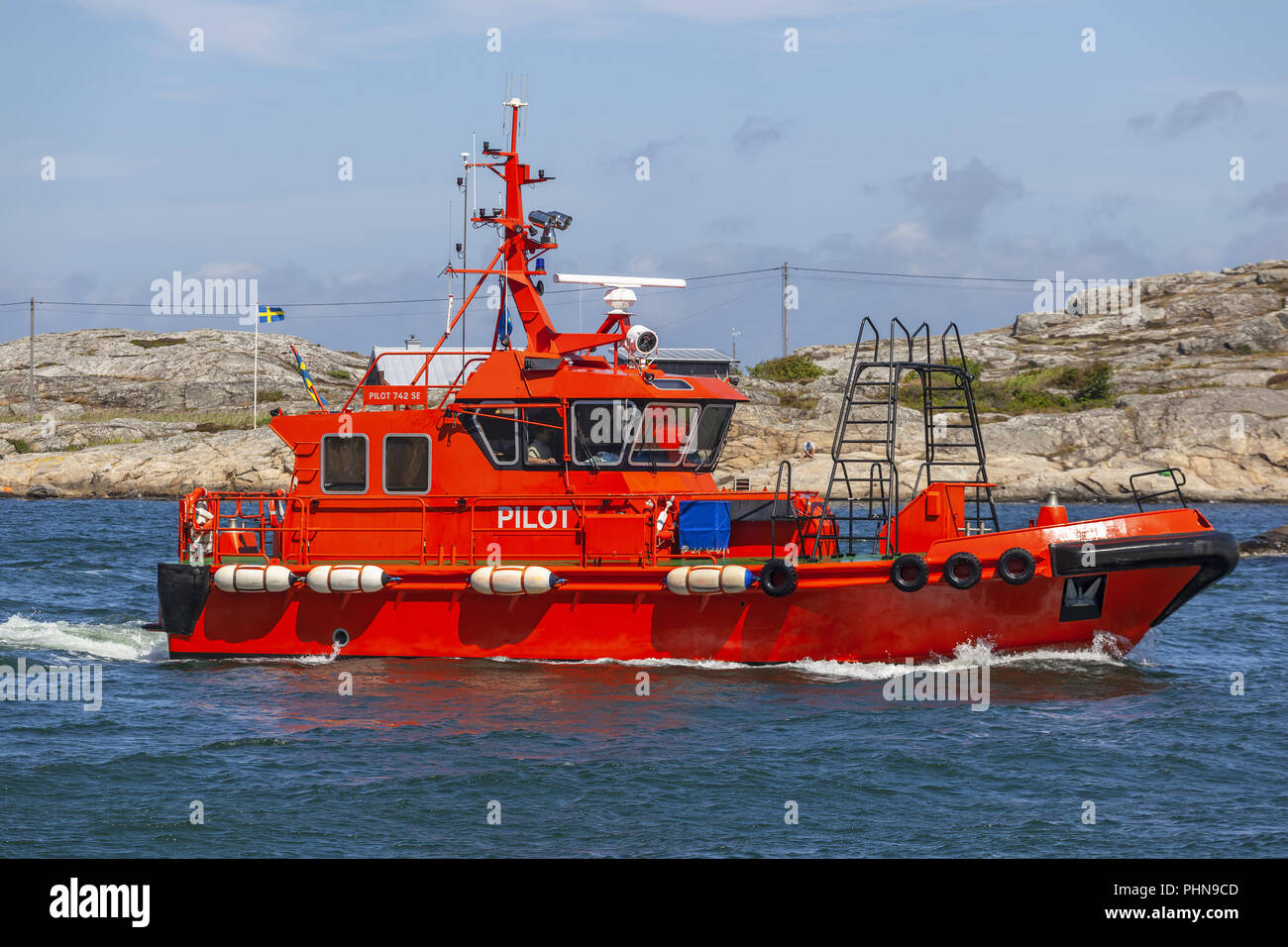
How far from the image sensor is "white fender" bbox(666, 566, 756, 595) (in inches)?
508

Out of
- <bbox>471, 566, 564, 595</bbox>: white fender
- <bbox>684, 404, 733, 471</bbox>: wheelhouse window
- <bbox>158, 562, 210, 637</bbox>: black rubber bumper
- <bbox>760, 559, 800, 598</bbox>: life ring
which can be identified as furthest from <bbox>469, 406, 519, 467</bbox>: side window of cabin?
<bbox>158, 562, 210, 637</bbox>: black rubber bumper

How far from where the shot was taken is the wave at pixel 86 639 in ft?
51.8

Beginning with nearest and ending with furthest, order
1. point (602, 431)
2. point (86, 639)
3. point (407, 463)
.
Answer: point (602, 431) < point (407, 463) < point (86, 639)

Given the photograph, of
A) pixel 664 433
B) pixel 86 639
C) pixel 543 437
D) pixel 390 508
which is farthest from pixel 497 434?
pixel 86 639

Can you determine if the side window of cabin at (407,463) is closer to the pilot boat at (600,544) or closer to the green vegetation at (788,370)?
the pilot boat at (600,544)

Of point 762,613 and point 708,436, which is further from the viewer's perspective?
point 708,436

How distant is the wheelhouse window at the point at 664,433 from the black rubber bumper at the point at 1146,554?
4.22 m

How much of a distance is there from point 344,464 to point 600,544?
3.23 meters

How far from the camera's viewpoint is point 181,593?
1466 cm

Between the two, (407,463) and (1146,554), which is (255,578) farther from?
(1146,554)

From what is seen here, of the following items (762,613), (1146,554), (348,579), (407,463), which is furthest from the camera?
(407,463)

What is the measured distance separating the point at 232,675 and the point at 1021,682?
8531 mm

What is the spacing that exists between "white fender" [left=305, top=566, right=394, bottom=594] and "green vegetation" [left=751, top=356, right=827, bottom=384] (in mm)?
48932

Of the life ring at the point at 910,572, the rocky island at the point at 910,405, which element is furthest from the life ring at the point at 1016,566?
the rocky island at the point at 910,405
